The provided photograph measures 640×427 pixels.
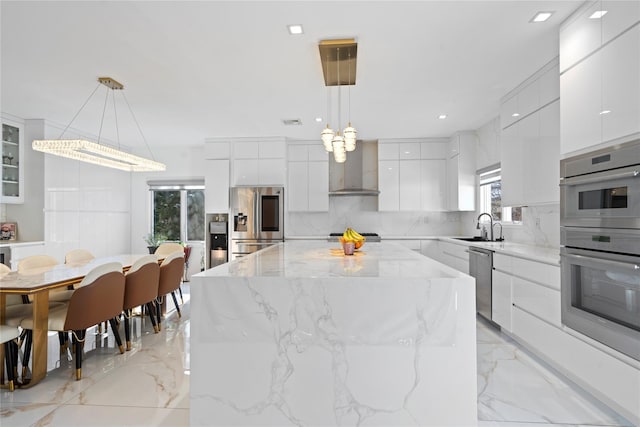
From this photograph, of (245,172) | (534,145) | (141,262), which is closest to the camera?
(534,145)

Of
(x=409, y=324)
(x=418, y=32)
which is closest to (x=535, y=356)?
(x=409, y=324)

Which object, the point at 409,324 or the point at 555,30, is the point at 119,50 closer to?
the point at 409,324

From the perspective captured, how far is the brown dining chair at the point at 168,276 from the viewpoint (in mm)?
3833

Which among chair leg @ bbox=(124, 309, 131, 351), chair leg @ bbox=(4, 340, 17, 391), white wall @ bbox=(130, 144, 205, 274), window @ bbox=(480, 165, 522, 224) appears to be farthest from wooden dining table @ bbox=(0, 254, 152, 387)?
window @ bbox=(480, 165, 522, 224)

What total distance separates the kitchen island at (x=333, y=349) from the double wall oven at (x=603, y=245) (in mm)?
1008

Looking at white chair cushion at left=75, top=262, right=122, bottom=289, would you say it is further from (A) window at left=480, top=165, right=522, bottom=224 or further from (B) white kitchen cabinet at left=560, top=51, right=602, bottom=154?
(A) window at left=480, top=165, right=522, bottom=224

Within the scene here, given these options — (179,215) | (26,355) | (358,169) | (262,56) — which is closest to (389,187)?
(358,169)

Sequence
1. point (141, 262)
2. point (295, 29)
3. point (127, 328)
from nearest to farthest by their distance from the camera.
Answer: point (295, 29), point (127, 328), point (141, 262)

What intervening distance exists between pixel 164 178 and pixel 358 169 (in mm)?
3671

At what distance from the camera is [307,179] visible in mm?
5812

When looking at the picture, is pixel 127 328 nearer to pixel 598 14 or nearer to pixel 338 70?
pixel 338 70

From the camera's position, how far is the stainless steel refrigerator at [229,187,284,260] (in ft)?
18.3

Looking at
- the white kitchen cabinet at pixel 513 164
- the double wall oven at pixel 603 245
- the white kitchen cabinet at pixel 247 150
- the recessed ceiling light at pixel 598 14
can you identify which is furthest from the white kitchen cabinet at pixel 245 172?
the recessed ceiling light at pixel 598 14

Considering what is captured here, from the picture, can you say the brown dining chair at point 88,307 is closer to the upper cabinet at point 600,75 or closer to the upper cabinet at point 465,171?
the upper cabinet at point 600,75
